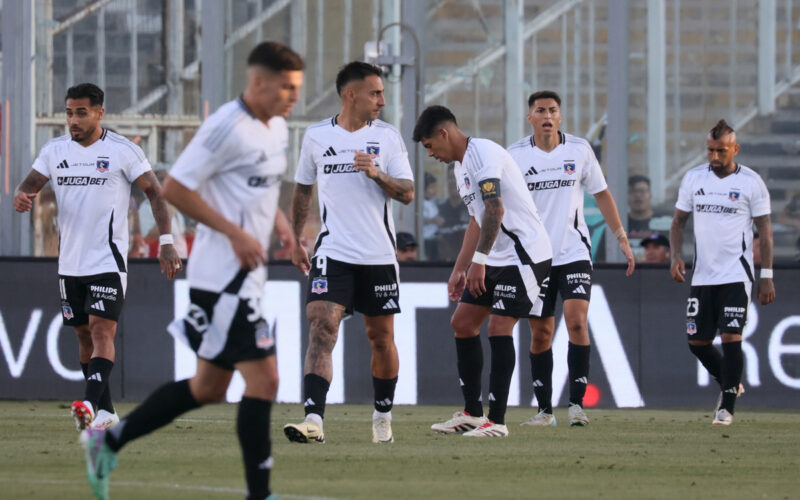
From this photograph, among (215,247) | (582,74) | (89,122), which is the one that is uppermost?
(582,74)

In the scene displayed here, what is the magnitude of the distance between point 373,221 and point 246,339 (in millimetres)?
2823

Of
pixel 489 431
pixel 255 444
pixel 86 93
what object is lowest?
pixel 489 431

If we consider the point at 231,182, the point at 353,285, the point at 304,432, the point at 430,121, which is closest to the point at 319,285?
the point at 353,285

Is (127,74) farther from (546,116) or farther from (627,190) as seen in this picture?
(546,116)

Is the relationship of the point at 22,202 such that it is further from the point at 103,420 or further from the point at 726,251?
the point at 726,251

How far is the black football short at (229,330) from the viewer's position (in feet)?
18.9

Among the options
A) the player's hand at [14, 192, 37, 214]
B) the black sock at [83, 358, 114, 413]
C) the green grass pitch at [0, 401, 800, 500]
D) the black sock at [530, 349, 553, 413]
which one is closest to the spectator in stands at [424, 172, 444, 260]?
the green grass pitch at [0, 401, 800, 500]

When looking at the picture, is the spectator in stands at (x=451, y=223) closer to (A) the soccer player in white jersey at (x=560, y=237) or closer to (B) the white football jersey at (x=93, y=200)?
(A) the soccer player in white jersey at (x=560, y=237)

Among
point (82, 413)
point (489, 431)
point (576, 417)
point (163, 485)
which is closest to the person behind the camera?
point (163, 485)

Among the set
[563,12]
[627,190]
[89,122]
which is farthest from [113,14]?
[89,122]

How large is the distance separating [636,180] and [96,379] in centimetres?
873

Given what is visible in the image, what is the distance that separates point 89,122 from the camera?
970 cm

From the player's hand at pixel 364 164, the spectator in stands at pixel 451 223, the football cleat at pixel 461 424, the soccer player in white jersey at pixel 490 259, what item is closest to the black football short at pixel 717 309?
the soccer player in white jersey at pixel 490 259

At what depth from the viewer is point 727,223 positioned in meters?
11.2
